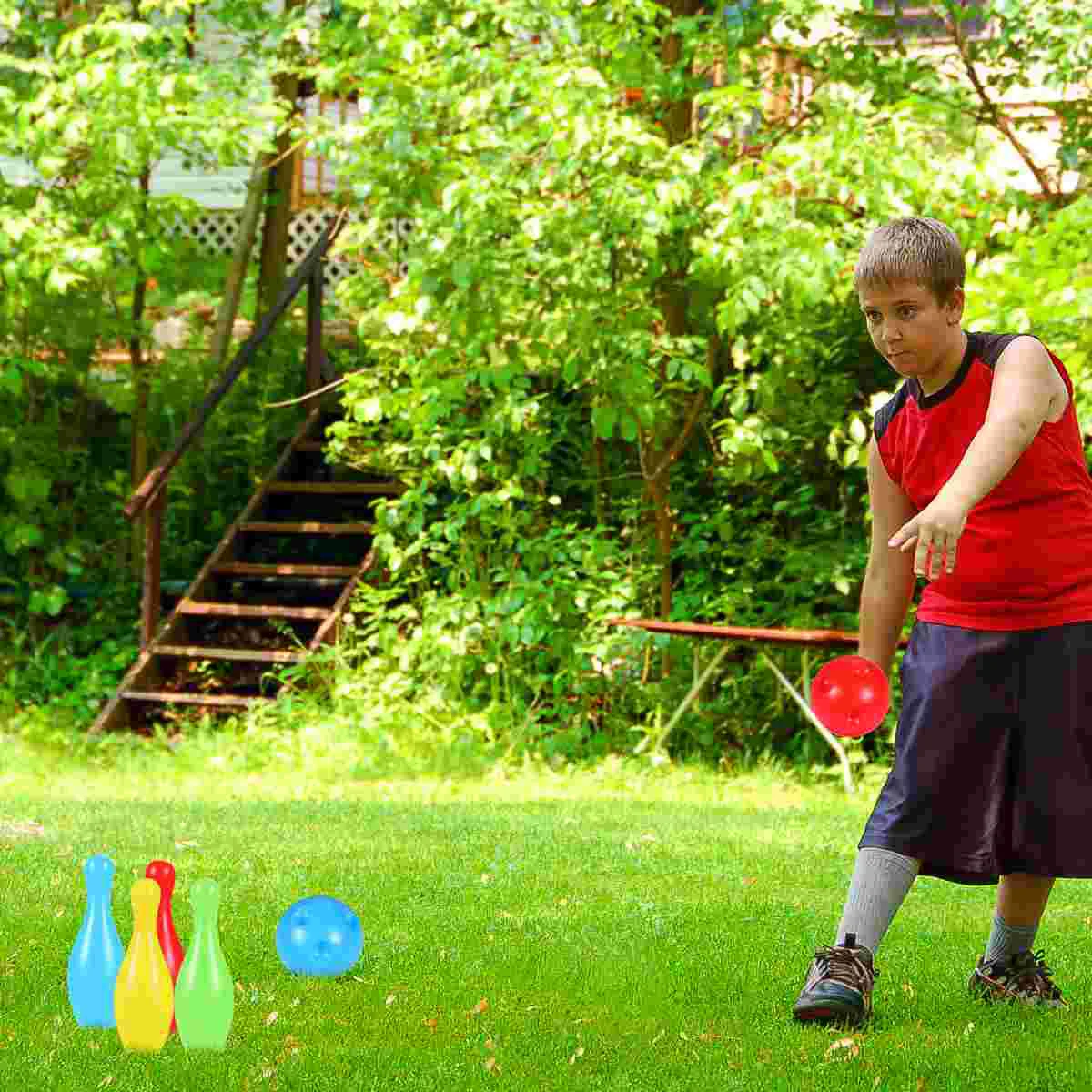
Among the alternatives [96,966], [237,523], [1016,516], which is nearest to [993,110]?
[237,523]

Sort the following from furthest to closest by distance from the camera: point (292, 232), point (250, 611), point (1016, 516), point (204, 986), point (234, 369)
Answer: point (292, 232)
point (234, 369)
point (250, 611)
point (1016, 516)
point (204, 986)

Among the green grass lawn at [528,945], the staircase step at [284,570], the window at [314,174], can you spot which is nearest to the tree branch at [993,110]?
the green grass lawn at [528,945]

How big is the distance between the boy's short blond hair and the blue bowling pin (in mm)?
2002

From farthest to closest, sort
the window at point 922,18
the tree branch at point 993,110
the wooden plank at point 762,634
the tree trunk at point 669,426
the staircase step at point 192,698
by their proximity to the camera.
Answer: the staircase step at point 192,698 → the tree trunk at point 669,426 → the tree branch at point 993,110 → the window at point 922,18 → the wooden plank at point 762,634

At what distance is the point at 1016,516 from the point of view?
12.4 ft

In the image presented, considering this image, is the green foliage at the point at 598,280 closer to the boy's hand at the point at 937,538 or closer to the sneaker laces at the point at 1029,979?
the sneaker laces at the point at 1029,979

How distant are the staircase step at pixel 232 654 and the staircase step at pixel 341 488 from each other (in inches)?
50.3

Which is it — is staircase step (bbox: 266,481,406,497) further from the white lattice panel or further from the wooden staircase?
the white lattice panel

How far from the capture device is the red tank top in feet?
12.3

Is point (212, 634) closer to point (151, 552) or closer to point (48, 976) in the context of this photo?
point (151, 552)

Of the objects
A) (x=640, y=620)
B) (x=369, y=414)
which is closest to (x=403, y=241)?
(x=369, y=414)

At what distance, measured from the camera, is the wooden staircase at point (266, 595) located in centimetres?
1055

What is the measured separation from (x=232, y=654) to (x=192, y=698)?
1.14 feet

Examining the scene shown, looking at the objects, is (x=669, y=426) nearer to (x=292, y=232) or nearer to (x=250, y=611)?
(x=250, y=611)
